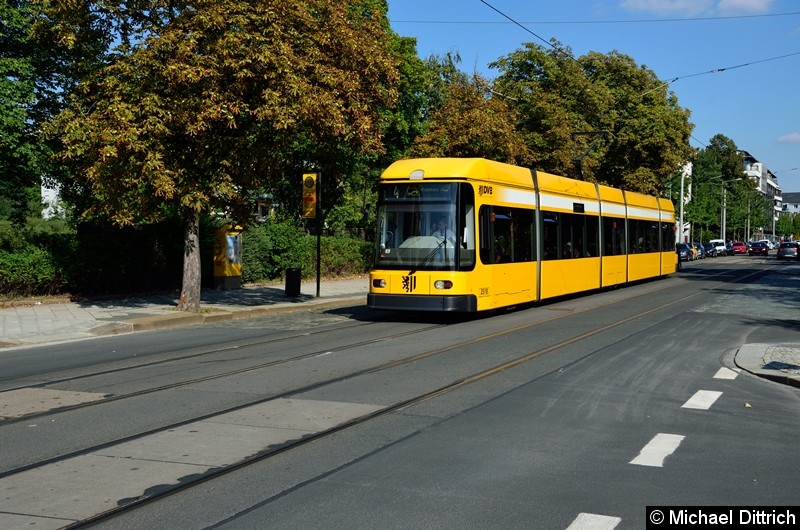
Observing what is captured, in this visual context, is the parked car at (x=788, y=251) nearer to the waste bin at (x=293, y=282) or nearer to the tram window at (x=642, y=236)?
the tram window at (x=642, y=236)

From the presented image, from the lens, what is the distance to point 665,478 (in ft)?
19.7

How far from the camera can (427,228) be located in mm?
17094

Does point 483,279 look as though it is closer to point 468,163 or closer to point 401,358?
point 468,163

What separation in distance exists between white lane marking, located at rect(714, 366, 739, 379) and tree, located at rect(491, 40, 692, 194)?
3375 cm

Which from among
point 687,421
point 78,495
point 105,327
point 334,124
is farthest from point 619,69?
point 78,495

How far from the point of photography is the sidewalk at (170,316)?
11.9 metres

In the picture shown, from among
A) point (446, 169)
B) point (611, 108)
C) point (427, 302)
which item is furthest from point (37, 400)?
point (611, 108)

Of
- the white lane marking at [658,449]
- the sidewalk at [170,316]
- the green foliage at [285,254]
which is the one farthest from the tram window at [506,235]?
the green foliage at [285,254]

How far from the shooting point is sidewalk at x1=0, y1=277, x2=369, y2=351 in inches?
634

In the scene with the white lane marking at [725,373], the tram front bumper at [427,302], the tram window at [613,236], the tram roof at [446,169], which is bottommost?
the white lane marking at [725,373]

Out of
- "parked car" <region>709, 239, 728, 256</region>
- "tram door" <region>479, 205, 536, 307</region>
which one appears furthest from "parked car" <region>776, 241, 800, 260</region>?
"tram door" <region>479, 205, 536, 307</region>

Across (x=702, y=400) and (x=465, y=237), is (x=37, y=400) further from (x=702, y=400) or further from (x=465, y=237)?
(x=465, y=237)

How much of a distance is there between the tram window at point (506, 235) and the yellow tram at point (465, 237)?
0.02 meters

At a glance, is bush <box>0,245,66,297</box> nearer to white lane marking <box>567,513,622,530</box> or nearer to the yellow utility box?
the yellow utility box
